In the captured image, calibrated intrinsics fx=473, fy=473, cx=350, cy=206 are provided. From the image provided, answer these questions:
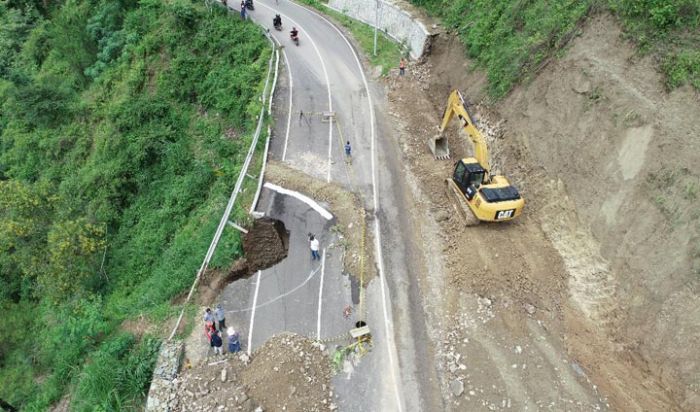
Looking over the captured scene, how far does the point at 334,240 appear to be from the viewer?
64.8 ft

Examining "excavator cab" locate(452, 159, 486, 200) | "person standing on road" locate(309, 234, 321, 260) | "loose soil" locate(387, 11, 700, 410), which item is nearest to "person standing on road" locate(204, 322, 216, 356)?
"person standing on road" locate(309, 234, 321, 260)

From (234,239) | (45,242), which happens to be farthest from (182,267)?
(45,242)

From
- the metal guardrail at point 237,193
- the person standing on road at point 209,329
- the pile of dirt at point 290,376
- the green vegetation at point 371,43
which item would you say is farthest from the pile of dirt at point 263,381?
the green vegetation at point 371,43

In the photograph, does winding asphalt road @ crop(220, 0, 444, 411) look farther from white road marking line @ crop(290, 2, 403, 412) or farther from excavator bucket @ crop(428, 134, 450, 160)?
excavator bucket @ crop(428, 134, 450, 160)

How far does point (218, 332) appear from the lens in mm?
16562

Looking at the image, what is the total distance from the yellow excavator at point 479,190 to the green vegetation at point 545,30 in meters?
4.11

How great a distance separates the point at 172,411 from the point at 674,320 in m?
15.8

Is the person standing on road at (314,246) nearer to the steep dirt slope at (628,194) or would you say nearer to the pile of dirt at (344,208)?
the pile of dirt at (344,208)

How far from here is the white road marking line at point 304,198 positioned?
20831mm

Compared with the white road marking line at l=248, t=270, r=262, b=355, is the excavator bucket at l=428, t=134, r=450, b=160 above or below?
above

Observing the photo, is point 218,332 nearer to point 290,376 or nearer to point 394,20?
point 290,376

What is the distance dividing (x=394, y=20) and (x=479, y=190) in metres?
18.2

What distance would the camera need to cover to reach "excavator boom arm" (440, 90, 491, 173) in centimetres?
2052

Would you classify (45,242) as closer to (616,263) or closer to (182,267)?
(182,267)
